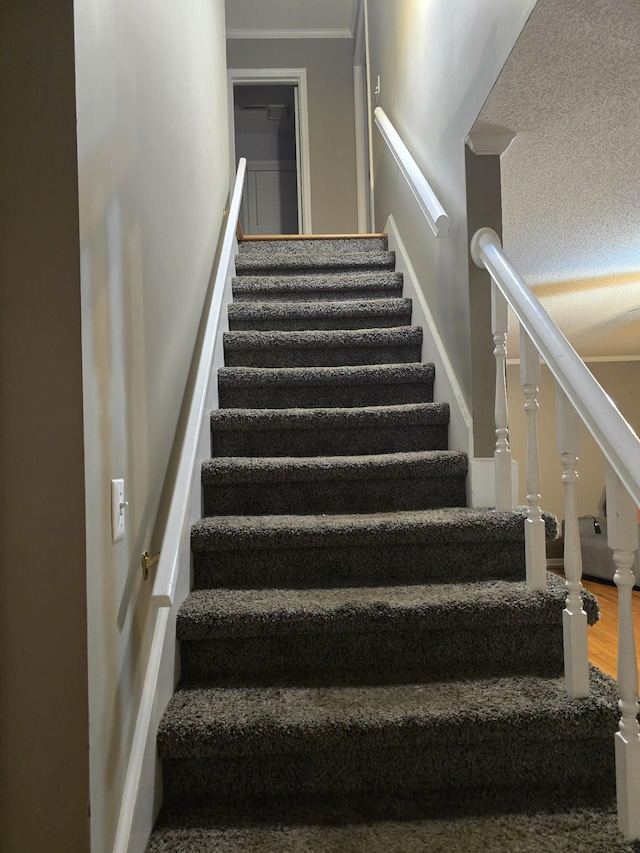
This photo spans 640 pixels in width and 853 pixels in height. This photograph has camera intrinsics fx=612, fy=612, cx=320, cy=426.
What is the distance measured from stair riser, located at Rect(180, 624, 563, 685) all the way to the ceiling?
504cm

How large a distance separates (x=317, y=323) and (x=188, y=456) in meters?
1.33

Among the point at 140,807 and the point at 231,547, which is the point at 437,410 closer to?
the point at 231,547

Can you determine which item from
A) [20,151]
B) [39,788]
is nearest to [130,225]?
[20,151]

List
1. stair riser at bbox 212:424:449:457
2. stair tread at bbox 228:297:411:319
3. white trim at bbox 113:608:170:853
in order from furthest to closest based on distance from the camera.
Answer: stair tread at bbox 228:297:411:319, stair riser at bbox 212:424:449:457, white trim at bbox 113:608:170:853

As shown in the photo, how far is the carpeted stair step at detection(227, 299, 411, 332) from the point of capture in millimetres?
2768

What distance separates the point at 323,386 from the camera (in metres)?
2.42

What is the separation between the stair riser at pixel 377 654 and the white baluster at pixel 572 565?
139mm

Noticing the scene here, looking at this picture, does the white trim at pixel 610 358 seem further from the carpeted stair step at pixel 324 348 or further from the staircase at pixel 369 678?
the staircase at pixel 369 678

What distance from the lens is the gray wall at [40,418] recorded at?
0.98 meters

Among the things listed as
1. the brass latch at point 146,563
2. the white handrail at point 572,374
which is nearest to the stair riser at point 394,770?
the brass latch at point 146,563

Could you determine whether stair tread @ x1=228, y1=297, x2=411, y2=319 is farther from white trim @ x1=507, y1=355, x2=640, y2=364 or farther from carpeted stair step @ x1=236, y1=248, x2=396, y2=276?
white trim @ x1=507, y1=355, x2=640, y2=364

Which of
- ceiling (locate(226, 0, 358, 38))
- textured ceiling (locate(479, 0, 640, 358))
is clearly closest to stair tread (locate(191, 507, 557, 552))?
textured ceiling (locate(479, 0, 640, 358))

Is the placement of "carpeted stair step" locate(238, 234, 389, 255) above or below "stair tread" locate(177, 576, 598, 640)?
above

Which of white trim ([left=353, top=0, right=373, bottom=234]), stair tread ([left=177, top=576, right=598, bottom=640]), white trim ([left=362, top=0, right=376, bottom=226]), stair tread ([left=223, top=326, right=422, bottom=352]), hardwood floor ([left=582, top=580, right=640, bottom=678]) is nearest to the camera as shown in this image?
stair tread ([left=177, top=576, right=598, bottom=640])
